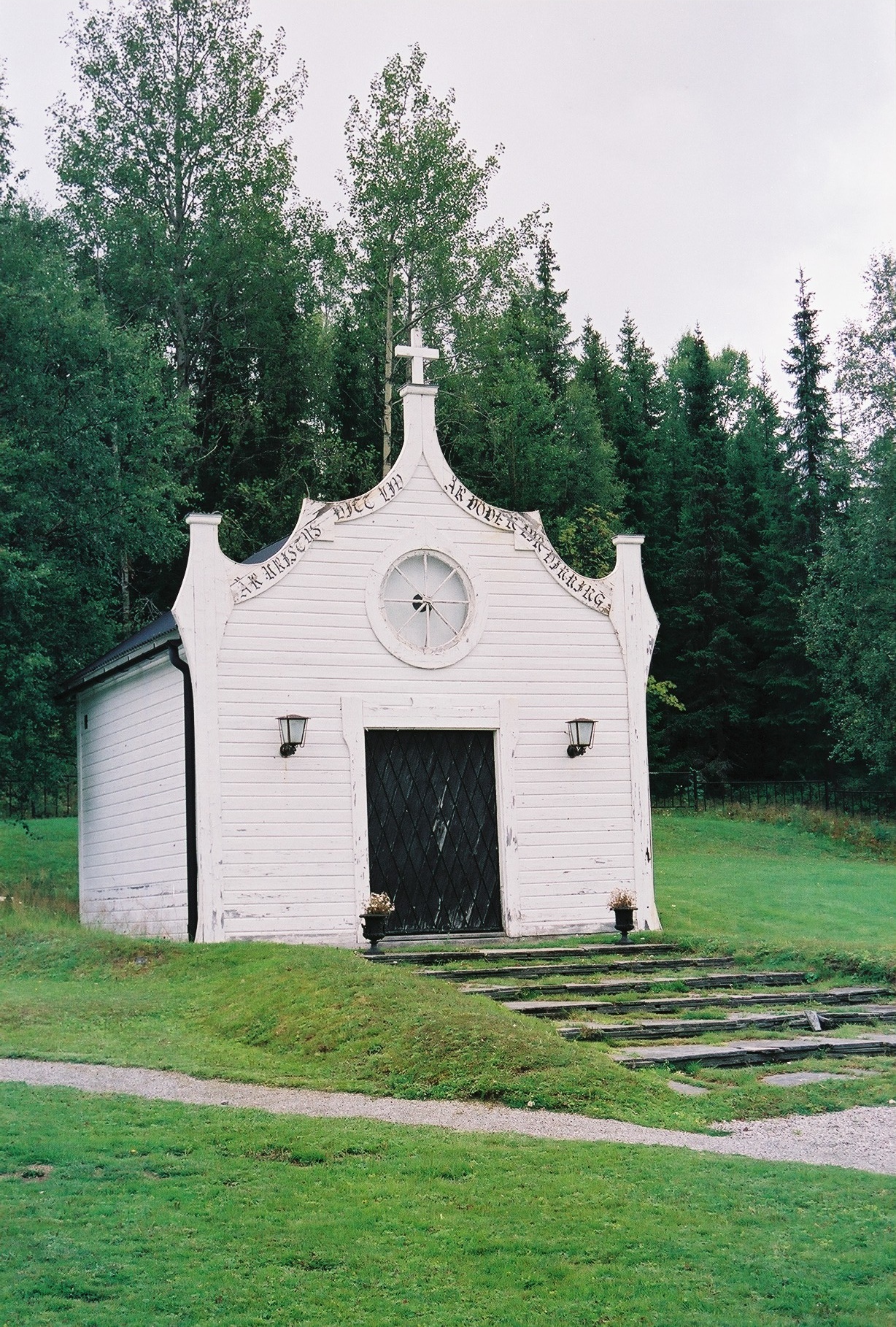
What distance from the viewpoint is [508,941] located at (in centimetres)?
1775

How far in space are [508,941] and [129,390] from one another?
41.9ft

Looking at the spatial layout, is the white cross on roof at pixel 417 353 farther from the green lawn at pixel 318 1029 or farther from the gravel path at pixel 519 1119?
the gravel path at pixel 519 1119

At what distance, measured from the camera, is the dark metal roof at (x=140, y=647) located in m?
17.8

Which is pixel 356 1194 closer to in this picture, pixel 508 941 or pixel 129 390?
pixel 508 941

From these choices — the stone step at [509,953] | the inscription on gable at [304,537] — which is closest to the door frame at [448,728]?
the stone step at [509,953]

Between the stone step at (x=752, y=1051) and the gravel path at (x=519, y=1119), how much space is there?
1.68 metres

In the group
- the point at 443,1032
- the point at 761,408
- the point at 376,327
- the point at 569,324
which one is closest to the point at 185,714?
the point at 443,1032

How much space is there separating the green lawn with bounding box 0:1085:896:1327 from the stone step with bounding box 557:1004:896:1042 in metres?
4.07

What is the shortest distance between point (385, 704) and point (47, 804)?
55.2ft

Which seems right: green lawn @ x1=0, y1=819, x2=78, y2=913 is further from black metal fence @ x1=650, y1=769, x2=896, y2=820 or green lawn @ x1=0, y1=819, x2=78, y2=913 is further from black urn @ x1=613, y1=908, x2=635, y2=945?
black metal fence @ x1=650, y1=769, x2=896, y2=820

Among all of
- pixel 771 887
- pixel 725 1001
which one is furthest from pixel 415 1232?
pixel 771 887

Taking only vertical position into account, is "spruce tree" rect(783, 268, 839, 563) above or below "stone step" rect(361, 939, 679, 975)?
above

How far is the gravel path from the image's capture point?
873 cm

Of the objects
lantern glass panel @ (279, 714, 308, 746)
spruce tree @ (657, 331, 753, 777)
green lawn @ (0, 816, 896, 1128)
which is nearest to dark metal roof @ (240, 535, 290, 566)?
lantern glass panel @ (279, 714, 308, 746)
